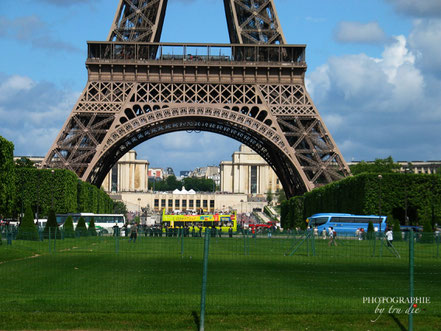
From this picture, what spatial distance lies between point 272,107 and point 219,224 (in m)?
37.0

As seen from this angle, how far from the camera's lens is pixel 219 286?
19562mm

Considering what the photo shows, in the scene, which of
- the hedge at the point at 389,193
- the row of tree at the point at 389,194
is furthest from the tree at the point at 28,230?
the row of tree at the point at 389,194

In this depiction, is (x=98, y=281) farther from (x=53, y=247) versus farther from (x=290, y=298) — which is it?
(x=53, y=247)

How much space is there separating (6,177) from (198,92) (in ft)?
65.4

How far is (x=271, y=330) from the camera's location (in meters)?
14.1

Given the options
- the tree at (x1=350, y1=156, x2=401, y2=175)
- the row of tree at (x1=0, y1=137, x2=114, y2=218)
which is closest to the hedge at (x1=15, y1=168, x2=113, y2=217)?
the row of tree at (x1=0, y1=137, x2=114, y2=218)

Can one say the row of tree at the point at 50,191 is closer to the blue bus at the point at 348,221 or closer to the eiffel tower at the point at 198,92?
the eiffel tower at the point at 198,92

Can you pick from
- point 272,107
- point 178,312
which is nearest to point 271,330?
point 178,312

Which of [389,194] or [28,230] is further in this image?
[389,194]

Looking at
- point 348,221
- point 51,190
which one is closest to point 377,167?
point 348,221

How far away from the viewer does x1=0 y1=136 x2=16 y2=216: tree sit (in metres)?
57.5

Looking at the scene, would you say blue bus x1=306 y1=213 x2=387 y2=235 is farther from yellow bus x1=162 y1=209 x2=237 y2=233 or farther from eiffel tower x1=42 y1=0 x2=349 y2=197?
yellow bus x1=162 y1=209 x2=237 y2=233

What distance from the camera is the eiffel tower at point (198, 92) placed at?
65.0 m

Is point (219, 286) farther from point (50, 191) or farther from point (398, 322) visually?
point (50, 191)
